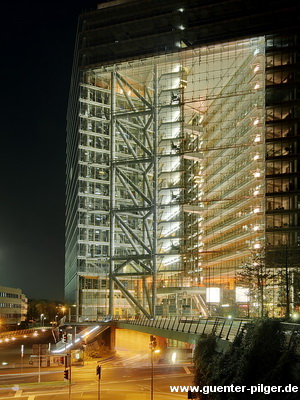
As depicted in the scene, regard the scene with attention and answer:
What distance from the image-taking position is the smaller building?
530 ft

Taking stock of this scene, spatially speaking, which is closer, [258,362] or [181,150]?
[258,362]

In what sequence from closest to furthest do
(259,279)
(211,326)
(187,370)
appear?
1. (211,326)
2. (187,370)
3. (259,279)

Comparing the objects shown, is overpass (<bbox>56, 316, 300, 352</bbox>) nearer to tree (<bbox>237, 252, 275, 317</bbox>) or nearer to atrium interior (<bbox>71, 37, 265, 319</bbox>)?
atrium interior (<bbox>71, 37, 265, 319</bbox>)

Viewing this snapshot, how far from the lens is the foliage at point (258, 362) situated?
63.5ft

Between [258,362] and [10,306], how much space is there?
523 feet

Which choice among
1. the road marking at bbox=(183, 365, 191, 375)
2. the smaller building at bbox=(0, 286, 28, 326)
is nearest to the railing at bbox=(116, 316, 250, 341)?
the road marking at bbox=(183, 365, 191, 375)

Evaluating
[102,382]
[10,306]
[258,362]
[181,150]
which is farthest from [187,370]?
[10,306]

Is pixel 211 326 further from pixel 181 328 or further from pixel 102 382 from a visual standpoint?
pixel 102 382

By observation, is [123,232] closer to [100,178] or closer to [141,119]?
[100,178]

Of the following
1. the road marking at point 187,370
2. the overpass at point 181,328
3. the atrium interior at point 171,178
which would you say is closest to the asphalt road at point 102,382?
the road marking at point 187,370

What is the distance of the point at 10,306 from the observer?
17262 cm

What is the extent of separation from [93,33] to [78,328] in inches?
1644

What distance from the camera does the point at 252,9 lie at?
262 feet

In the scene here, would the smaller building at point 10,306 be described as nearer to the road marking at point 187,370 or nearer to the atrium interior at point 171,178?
the atrium interior at point 171,178
